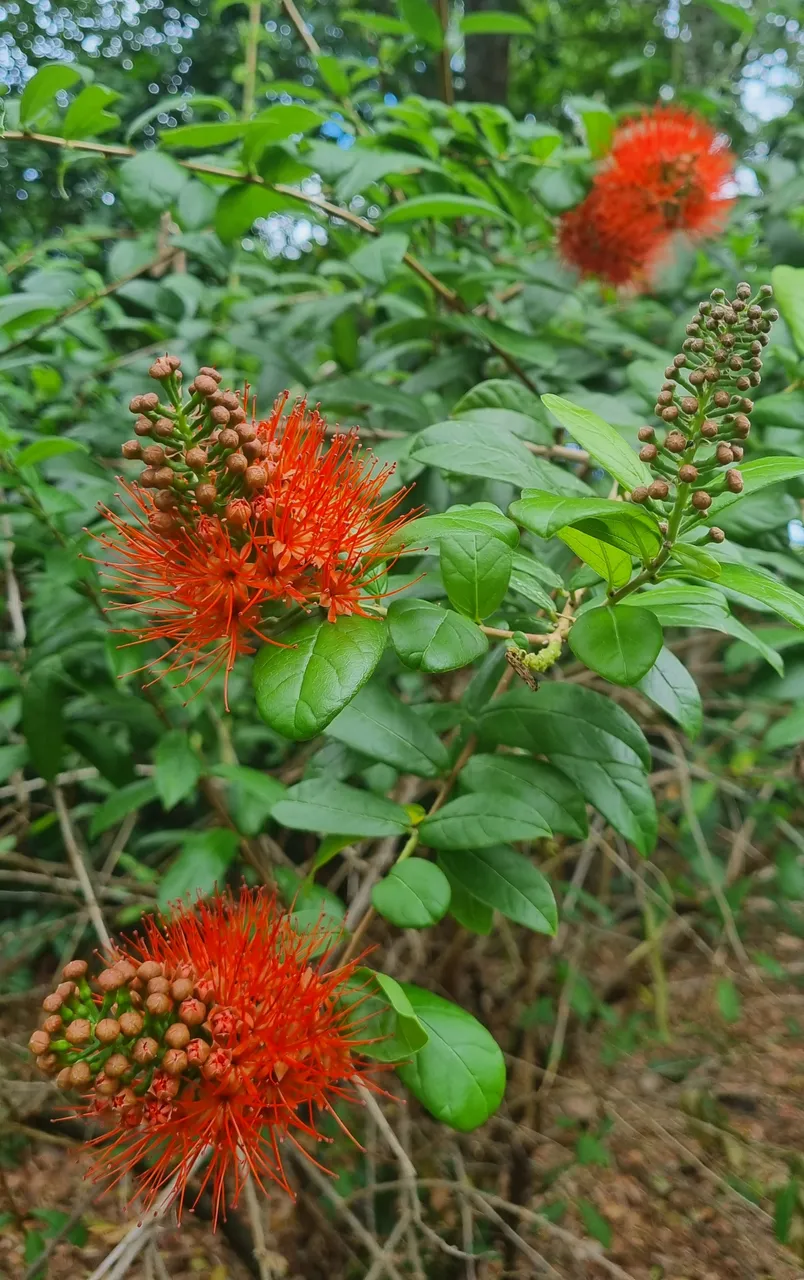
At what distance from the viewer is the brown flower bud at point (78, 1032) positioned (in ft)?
2.27

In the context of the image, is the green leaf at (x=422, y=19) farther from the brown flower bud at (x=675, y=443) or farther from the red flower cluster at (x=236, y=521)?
the brown flower bud at (x=675, y=443)

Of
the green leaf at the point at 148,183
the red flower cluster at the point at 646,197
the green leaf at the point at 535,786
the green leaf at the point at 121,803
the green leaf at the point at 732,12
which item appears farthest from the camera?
the green leaf at the point at 732,12

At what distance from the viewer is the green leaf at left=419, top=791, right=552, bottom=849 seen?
2.42 feet

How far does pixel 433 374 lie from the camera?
1.37 metres

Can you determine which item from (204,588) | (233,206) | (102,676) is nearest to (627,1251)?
(102,676)

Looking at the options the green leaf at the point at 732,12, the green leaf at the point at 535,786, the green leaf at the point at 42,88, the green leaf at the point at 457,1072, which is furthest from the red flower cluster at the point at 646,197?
the green leaf at the point at 457,1072

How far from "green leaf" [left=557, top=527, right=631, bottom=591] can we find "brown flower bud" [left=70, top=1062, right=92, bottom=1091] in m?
0.57

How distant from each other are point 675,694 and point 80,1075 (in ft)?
1.91

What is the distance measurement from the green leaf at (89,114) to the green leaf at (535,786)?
38.0 inches

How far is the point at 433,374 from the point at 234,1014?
0.99m

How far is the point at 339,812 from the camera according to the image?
0.83 metres

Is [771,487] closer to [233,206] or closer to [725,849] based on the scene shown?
[233,206]

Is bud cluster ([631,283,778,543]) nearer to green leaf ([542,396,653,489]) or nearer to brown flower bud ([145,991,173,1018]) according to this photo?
green leaf ([542,396,653,489])

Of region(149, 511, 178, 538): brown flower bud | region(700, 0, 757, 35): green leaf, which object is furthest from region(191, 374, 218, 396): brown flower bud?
region(700, 0, 757, 35): green leaf
